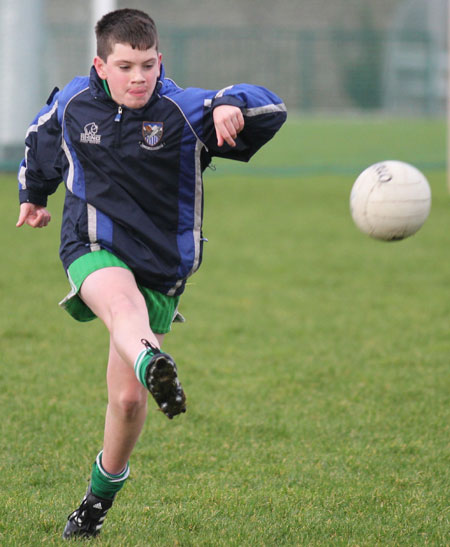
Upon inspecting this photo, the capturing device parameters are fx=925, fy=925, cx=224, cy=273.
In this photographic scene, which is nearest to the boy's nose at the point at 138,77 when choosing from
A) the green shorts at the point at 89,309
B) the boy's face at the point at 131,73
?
the boy's face at the point at 131,73

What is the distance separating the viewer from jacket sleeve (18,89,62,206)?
3.80 metres

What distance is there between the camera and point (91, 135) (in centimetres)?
362

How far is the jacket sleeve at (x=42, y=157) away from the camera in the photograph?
380cm

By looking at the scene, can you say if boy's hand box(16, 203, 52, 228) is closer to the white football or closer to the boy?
the boy

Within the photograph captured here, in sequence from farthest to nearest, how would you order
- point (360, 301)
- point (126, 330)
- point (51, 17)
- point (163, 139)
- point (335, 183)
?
1. point (51, 17)
2. point (335, 183)
3. point (360, 301)
4. point (163, 139)
5. point (126, 330)

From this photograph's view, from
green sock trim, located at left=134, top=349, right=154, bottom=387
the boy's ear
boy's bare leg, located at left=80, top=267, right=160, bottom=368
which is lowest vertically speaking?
green sock trim, located at left=134, top=349, right=154, bottom=387

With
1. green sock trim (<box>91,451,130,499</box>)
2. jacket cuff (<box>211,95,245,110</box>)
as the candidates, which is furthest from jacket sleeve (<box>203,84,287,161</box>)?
green sock trim (<box>91,451,130,499</box>)

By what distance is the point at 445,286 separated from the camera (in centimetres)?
886

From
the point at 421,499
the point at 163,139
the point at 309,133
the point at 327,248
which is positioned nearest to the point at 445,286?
the point at 327,248

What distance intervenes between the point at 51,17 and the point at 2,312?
60.1 feet

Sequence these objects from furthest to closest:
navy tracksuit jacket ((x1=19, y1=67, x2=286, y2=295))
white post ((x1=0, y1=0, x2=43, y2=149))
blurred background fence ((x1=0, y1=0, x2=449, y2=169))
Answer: blurred background fence ((x1=0, y1=0, x2=449, y2=169))
white post ((x1=0, y1=0, x2=43, y2=149))
navy tracksuit jacket ((x1=19, y1=67, x2=286, y2=295))

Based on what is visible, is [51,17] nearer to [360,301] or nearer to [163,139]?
[360,301]

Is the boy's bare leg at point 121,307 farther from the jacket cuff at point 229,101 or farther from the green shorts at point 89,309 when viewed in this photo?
the jacket cuff at point 229,101

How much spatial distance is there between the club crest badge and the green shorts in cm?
46
